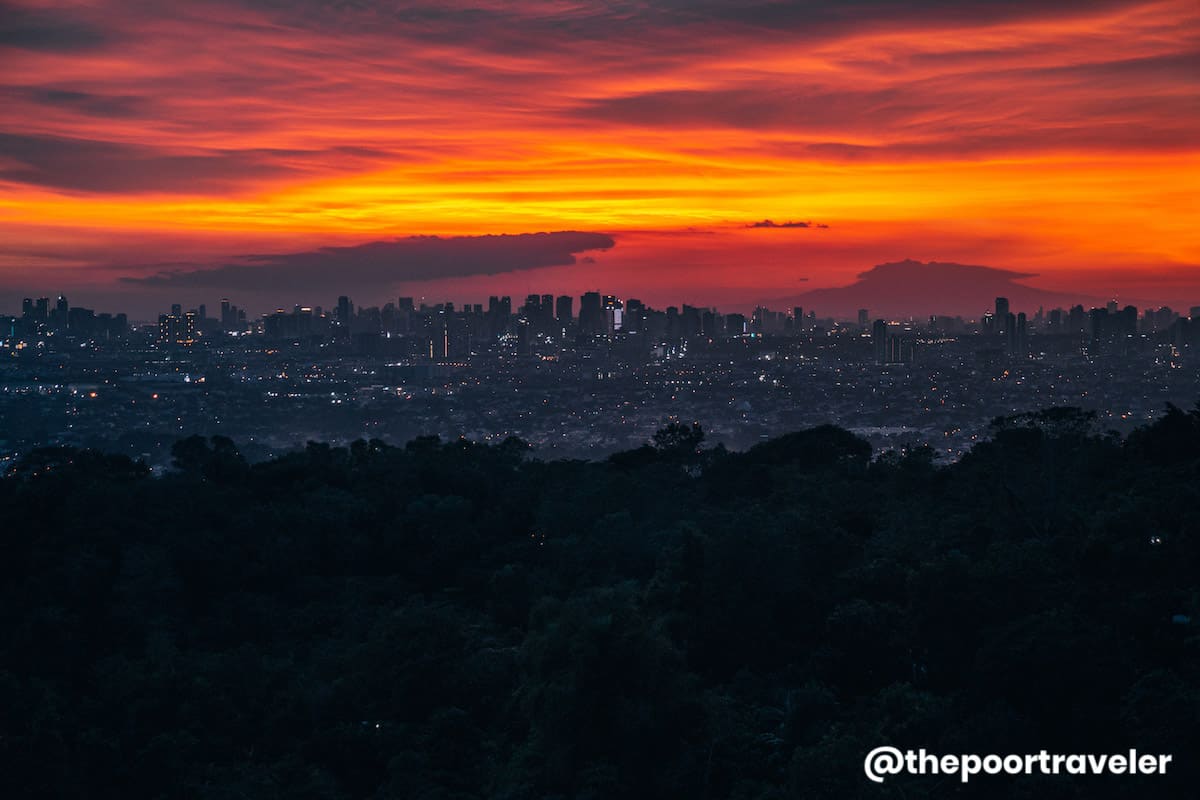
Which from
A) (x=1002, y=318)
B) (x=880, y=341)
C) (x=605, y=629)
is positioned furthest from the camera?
(x=1002, y=318)

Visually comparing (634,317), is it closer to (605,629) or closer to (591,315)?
(591,315)

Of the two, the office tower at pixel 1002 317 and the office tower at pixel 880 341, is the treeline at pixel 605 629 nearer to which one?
the office tower at pixel 880 341

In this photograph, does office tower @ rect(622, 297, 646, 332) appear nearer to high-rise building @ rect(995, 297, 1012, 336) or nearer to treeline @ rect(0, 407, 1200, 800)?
high-rise building @ rect(995, 297, 1012, 336)

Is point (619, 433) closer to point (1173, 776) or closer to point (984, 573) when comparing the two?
point (984, 573)

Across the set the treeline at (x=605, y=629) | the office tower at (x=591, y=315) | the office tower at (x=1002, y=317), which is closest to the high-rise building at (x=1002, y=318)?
the office tower at (x=1002, y=317)

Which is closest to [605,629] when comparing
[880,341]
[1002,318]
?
[880,341]

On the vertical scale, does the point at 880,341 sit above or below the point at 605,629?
above

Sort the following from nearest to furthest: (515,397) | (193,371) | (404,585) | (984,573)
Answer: (984,573) < (404,585) < (515,397) < (193,371)

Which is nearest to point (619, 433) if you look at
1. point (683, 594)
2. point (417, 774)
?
point (683, 594)

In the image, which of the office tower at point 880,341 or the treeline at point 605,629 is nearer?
the treeline at point 605,629
